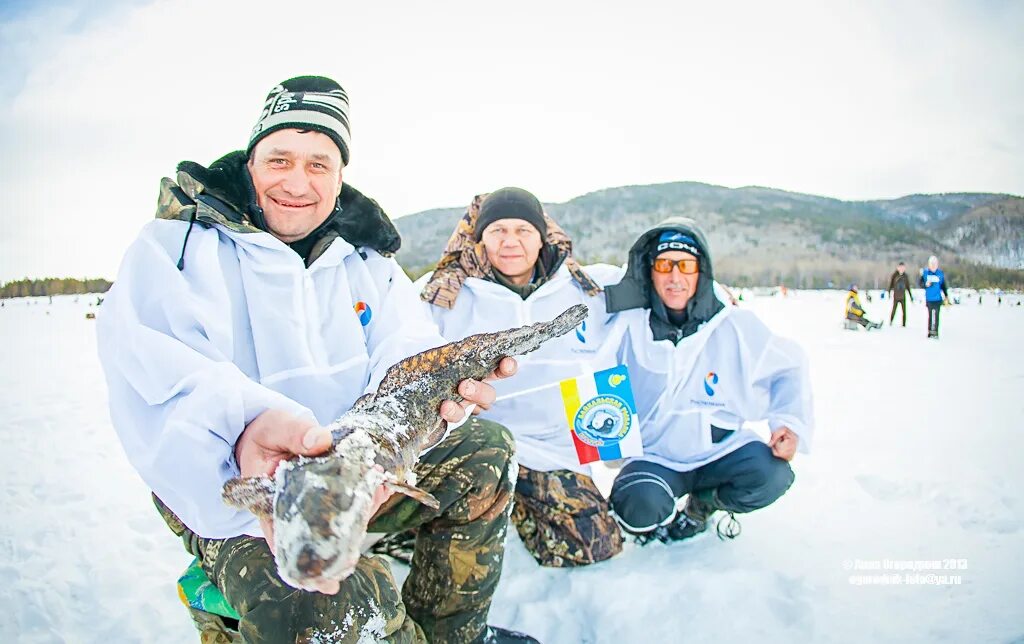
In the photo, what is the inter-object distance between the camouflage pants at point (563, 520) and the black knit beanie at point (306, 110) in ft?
6.32

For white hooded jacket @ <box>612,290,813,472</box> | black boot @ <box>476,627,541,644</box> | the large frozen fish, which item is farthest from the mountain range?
the large frozen fish

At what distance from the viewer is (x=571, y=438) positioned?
320 centimetres

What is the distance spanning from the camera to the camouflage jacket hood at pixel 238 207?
6.00 ft

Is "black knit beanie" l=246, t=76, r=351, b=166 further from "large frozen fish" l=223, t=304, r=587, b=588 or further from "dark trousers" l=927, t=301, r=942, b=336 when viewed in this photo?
"dark trousers" l=927, t=301, r=942, b=336

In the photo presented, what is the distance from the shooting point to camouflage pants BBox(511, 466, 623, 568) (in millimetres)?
2771

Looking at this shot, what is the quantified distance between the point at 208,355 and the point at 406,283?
0.93 metres

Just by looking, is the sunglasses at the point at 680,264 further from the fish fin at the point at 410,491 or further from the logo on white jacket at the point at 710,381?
the fish fin at the point at 410,491

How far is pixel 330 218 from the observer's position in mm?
2146

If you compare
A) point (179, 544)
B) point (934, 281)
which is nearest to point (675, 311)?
point (179, 544)

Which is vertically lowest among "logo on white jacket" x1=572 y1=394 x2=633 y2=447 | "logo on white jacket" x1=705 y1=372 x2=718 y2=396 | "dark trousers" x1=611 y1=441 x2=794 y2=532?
"dark trousers" x1=611 y1=441 x2=794 y2=532

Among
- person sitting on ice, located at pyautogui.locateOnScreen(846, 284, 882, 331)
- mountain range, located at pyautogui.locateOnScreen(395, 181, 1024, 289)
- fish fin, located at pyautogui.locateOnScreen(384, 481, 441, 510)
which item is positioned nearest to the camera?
fish fin, located at pyautogui.locateOnScreen(384, 481, 441, 510)

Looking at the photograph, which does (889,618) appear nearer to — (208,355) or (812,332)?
(208,355)

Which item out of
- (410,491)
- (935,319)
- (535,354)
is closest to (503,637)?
(410,491)

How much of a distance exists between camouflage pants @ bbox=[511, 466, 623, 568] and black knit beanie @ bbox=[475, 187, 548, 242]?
1441mm
